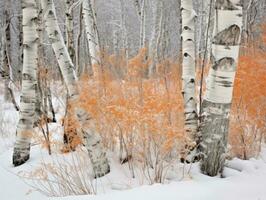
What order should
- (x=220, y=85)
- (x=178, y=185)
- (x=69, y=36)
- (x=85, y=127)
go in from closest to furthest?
(x=178, y=185)
(x=220, y=85)
(x=85, y=127)
(x=69, y=36)

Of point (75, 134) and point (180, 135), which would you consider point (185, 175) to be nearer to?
point (180, 135)

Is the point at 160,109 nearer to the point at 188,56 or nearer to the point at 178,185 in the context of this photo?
the point at 178,185

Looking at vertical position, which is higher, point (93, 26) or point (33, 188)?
point (93, 26)

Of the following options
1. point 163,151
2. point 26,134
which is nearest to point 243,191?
point 163,151

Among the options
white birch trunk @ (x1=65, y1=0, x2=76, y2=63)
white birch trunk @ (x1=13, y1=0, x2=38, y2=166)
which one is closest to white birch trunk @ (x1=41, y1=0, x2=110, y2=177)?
white birch trunk @ (x1=13, y1=0, x2=38, y2=166)

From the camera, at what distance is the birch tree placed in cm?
326

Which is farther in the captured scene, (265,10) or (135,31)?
(135,31)

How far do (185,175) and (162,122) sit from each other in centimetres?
61

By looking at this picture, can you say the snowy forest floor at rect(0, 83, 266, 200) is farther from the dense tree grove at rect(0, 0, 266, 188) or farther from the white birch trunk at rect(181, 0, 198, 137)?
the white birch trunk at rect(181, 0, 198, 137)

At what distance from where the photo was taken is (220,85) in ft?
11.0

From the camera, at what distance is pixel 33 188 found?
159 inches

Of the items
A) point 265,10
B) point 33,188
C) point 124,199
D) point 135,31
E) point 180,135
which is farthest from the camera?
point 135,31

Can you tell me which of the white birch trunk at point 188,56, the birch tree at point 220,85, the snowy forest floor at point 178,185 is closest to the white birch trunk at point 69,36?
the snowy forest floor at point 178,185

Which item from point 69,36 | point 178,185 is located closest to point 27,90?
point 69,36
